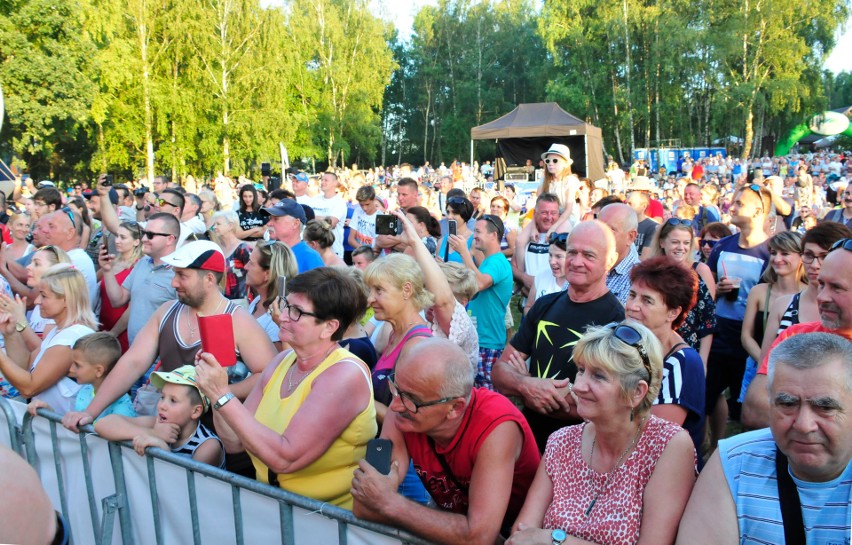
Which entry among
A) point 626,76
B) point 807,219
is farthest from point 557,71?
point 807,219

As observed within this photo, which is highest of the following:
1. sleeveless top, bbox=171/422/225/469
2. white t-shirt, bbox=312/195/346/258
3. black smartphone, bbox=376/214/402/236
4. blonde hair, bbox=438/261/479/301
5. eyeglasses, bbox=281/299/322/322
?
white t-shirt, bbox=312/195/346/258

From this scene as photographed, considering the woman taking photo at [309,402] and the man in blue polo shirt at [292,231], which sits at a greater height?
the man in blue polo shirt at [292,231]

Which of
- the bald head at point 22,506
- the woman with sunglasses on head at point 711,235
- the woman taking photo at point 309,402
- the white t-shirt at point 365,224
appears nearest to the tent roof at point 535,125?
the white t-shirt at point 365,224

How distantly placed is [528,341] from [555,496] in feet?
3.73

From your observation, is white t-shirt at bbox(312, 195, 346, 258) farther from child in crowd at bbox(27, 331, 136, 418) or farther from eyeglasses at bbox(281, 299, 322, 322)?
eyeglasses at bbox(281, 299, 322, 322)

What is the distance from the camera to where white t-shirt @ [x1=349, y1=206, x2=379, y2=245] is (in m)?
8.03

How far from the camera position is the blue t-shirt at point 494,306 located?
17.1ft

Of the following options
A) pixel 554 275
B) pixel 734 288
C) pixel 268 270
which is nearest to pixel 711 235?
pixel 734 288

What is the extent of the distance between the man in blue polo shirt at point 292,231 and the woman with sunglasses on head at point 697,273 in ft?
8.18

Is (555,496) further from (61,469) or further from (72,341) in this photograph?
(72,341)

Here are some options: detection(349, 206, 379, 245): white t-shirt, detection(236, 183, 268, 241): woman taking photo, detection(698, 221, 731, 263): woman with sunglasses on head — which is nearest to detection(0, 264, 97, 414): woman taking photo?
detection(236, 183, 268, 241): woman taking photo

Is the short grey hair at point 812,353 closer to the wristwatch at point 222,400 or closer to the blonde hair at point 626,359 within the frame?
the blonde hair at point 626,359

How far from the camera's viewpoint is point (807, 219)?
23.0ft

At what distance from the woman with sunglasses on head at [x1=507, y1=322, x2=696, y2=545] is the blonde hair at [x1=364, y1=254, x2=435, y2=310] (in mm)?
1233
